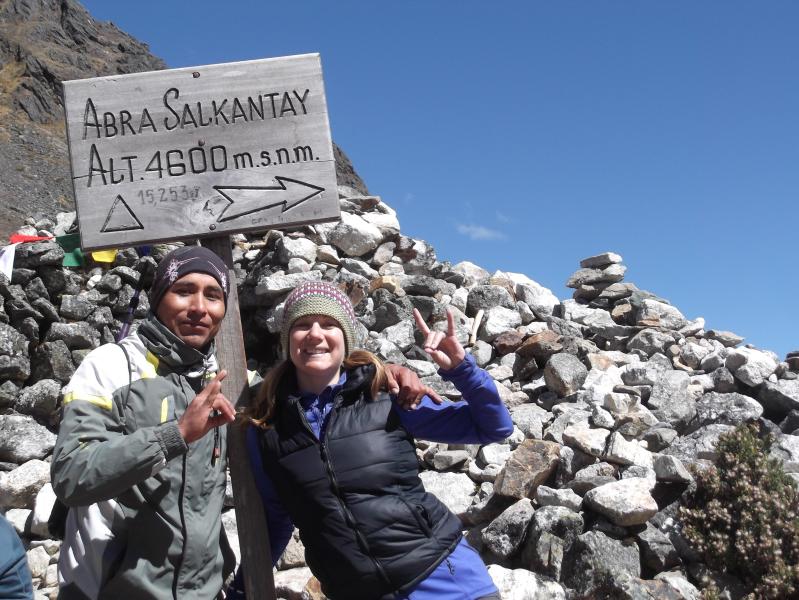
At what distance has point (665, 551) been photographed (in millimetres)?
5301

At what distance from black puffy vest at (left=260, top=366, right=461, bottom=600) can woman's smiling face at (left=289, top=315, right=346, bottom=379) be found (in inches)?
5.4

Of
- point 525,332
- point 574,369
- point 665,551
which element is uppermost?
point 525,332

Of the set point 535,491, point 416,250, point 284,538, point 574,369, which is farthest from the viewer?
point 416,250

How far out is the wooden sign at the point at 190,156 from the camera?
3.28 metres

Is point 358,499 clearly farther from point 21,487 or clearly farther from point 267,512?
point 21,487

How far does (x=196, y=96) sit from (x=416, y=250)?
9.46 m

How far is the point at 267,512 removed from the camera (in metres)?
3.14

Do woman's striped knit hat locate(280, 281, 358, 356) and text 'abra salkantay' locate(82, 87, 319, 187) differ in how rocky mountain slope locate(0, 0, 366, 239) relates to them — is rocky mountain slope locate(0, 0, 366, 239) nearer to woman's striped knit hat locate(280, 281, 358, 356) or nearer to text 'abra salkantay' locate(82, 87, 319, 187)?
text 'abra salkantay' locate(82, 87, 319, 187)

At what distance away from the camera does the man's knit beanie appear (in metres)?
2.89

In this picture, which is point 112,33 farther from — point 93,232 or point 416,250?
point 93,232

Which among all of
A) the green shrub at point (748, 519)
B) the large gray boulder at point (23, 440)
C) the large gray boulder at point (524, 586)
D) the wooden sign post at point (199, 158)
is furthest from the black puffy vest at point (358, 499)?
the large gray boulder at point (23, 440)

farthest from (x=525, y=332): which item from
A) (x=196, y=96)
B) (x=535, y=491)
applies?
(x=196, y=96)

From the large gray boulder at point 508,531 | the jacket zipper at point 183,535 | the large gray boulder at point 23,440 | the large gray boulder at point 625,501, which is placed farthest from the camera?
the large gray boulder at point 23,440

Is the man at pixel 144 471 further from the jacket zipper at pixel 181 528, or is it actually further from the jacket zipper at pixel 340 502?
the jacket zipper at pixel 340 502
